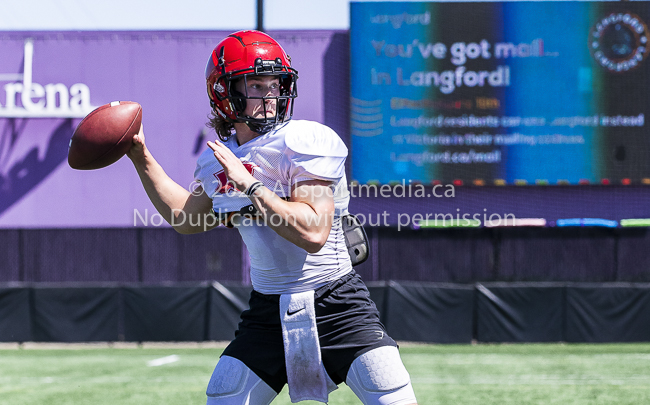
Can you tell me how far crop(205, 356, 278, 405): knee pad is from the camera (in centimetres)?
249

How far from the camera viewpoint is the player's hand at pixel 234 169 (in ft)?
7.63

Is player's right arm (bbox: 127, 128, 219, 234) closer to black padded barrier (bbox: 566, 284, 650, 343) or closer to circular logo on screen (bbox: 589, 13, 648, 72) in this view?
black padded barrier (bbox: 566, 284, 650, 343)

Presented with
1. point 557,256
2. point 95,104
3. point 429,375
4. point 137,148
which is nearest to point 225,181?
point 137,148

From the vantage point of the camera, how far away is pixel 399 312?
11094mm

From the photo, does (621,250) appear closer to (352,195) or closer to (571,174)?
(571,174)

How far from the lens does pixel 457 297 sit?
11.1 m

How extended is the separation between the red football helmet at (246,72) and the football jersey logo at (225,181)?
6.7 inches

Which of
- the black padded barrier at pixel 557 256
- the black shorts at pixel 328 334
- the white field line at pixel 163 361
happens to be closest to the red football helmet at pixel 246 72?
the black shorts at pixel 328 334

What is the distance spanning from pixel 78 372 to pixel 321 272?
6.95 m

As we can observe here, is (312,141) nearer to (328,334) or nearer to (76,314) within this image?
(328,334)

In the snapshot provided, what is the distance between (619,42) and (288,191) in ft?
45.3

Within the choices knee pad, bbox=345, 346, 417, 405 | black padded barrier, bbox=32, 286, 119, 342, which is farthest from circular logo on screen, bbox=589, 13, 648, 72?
knee pad, bbox=345, 346, 417, 405

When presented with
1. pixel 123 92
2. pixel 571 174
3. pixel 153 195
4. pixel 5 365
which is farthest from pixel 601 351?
pixel 123 92

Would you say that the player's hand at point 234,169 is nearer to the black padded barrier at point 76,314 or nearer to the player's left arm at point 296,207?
the player's left arm at point 296,207
